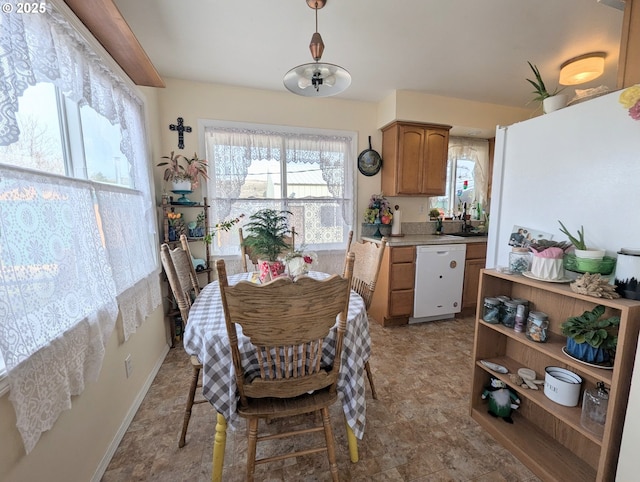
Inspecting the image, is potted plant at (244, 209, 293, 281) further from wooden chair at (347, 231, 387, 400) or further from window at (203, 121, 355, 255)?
window at (203, 121, 355, 255)

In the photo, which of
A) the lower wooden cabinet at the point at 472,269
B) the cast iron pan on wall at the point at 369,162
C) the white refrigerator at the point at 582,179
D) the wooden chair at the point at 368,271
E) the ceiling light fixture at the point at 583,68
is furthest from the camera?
the cast iron pan on wall at the point at 369,162

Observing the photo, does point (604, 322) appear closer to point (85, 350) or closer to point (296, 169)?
point (85, 350)

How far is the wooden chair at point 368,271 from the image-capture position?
1671mm

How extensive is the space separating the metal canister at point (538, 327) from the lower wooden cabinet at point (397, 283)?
151 cm

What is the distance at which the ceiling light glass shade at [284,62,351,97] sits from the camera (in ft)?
4.45

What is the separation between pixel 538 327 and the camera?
1290 mm

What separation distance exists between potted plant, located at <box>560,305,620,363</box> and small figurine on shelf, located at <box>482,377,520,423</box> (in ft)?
1.83

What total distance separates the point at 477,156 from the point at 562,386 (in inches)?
134

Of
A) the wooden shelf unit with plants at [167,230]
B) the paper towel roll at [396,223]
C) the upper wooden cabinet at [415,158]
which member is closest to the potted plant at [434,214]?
the upper wooden cabinet at [415,158]

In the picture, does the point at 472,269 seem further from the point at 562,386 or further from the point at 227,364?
the point at 227,364

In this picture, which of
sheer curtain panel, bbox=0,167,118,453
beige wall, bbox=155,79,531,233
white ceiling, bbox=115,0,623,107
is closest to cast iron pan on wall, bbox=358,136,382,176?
beige wall, bbox=155,79,531,233

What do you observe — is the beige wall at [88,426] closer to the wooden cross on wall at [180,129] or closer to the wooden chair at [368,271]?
the wooden chair at [368,271]

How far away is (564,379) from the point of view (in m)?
1.30

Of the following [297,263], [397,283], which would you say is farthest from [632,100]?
[397,283]
